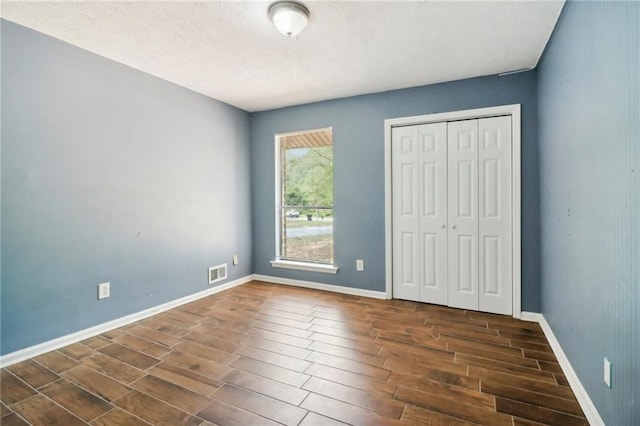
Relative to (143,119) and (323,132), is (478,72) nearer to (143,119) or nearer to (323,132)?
(323,132)

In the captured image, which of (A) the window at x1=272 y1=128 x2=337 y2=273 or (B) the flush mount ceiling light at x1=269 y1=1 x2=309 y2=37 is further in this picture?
(A) the window at x1=272 y1=128 x2=337 y2=273

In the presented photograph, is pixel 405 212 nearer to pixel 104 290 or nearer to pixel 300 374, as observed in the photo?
pixel 300 374

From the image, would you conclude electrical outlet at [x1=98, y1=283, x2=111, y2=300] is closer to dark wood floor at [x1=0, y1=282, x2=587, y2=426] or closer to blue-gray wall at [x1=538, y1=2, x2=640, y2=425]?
dark wood floor at [x1=0, y1=282, x2=587, y2=426]

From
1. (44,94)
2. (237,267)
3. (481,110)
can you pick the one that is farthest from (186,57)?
(481,110)

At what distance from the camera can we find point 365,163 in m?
3.76

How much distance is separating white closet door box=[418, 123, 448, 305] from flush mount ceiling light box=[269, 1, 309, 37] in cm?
192

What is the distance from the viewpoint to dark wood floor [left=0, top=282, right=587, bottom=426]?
165 centimetres

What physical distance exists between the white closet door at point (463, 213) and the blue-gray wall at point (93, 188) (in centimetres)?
296

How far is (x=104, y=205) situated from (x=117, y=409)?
5.95 ft

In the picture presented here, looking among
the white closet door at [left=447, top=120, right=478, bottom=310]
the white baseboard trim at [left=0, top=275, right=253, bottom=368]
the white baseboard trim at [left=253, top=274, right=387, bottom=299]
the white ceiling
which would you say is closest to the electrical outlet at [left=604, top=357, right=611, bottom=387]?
the white closet door at [left=447, top=120, right=478, bottom=310]

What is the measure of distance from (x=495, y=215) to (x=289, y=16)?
8.94ft

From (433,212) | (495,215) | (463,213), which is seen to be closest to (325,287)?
(433,212)

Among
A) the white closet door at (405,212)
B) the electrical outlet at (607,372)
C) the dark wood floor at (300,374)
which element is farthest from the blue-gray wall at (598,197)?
the white closet door at (405,212)

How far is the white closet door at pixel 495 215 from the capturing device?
3072 millimetres
